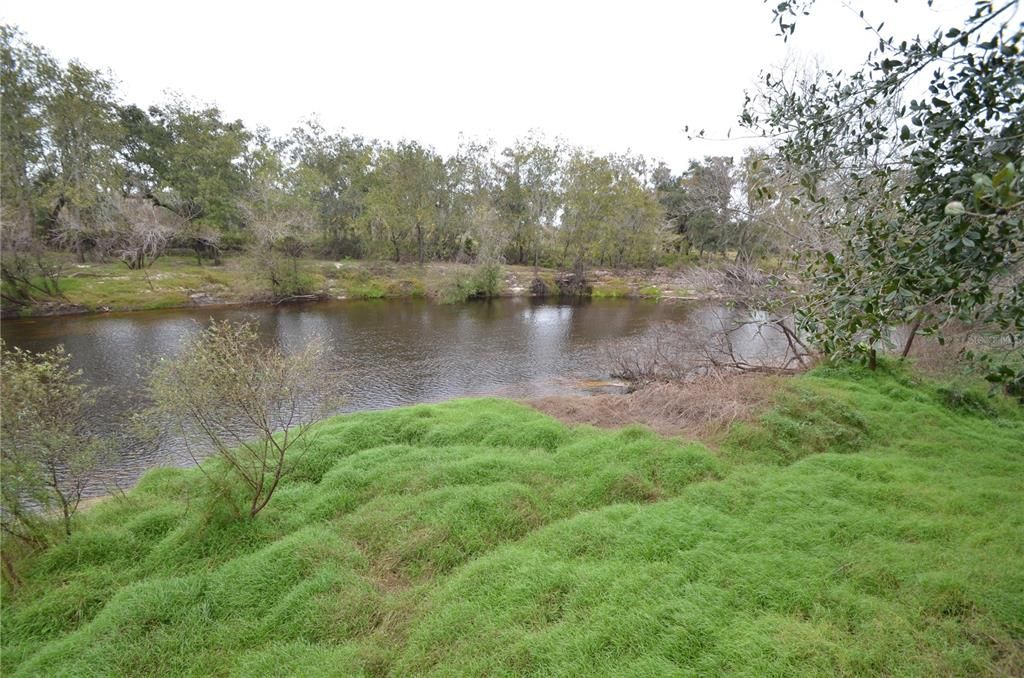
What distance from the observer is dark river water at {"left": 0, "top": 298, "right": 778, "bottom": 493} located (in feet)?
59.2

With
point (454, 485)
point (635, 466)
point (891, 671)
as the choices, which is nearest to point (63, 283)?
point (454, 485)

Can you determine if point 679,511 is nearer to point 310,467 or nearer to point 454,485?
point 454,485

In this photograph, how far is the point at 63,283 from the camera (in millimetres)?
32219

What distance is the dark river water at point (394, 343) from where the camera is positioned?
18031 millimetres

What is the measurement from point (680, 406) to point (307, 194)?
1865 inches

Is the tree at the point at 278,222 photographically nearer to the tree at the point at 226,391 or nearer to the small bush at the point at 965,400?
the tree at the point at 226,391

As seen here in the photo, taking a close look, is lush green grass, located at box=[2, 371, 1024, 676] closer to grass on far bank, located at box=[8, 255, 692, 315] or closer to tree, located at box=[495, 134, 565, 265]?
grass on far bank, located at box=[8, 255, 692, 315]

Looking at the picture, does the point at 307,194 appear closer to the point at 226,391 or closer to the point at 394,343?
the point at 394,343

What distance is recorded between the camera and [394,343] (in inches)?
1035

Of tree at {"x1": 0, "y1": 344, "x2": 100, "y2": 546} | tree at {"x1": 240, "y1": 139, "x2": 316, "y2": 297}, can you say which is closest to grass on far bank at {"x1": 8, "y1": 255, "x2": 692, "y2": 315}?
tree at {"x1": 240, "y1": 139, "x2": 316, "y2": 297}

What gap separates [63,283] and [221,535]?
125ft

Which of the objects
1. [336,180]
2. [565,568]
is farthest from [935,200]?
[336,180]

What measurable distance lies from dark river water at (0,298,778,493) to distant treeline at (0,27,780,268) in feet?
26.2

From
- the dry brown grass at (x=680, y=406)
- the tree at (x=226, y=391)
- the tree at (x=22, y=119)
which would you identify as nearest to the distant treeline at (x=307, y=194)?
→ the tree at (x=22, y=119)
